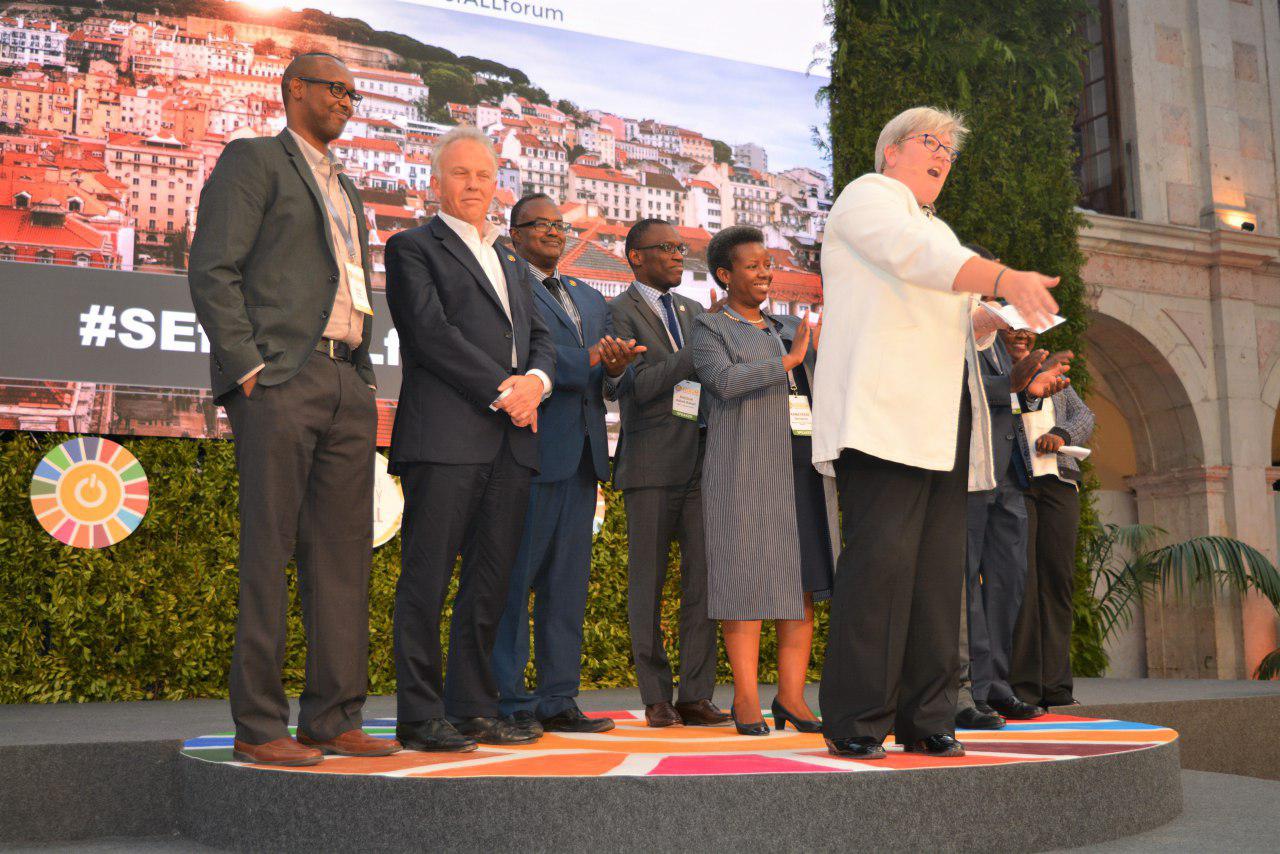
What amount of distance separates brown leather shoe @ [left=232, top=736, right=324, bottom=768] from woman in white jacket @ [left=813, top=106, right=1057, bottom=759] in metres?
1.07

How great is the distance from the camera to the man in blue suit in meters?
3.30

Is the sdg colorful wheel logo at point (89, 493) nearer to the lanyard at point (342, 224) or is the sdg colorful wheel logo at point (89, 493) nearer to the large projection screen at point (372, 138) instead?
the large projection screen at point (372, 138)

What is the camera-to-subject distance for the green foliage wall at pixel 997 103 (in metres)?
6.96

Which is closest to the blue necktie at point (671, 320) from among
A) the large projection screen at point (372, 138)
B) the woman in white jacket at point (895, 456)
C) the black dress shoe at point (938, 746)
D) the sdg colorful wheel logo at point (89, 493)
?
the woman in white jacket at point (895, 456)

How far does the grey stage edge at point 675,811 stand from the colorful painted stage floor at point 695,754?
32mm

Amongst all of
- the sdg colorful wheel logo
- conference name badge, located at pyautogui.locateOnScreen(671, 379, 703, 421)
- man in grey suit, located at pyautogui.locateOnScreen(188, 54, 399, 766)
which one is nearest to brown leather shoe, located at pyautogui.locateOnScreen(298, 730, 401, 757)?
man in grey suit, located at pyautogui.locateOnScreen(188, 54, 399, 766)

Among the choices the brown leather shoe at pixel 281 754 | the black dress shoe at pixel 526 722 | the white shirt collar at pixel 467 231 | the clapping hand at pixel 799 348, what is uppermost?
the white shirt collar at pixel 467 231

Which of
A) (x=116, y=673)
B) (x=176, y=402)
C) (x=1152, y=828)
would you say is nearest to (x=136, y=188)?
(x=176, y=402)

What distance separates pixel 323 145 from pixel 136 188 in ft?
8.30

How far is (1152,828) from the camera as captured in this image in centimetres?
264

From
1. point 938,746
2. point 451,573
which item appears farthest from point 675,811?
point 451,573

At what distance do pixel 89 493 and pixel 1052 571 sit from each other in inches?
145

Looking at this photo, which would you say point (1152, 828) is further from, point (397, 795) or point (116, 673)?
point (116, 673)

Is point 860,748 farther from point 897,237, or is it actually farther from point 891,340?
point 897,237
